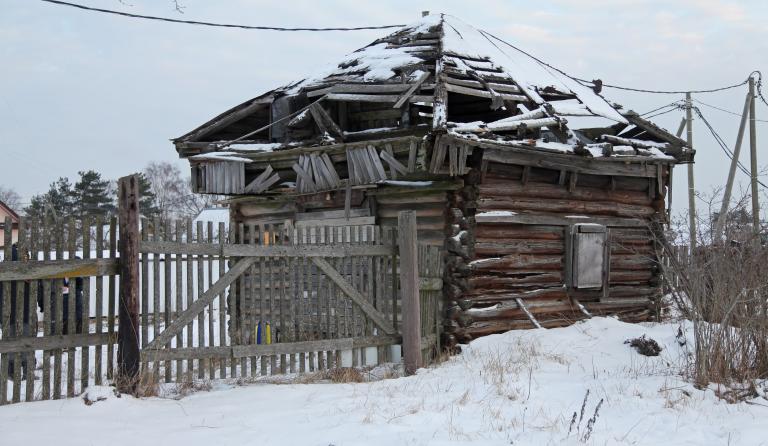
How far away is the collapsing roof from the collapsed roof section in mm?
19

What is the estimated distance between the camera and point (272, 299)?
760 centimetres

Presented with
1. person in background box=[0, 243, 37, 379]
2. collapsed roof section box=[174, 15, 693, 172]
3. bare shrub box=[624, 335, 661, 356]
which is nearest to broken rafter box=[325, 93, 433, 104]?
collapsed roof section box=[174, 15, 693, 172]

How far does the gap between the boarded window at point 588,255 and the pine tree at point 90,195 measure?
45528 mm

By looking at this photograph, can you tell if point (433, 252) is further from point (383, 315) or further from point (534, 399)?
point (534, 399)

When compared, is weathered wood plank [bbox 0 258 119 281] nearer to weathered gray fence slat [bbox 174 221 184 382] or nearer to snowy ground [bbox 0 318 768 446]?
weathered gray fence slat [bbox 174 221 184 382]

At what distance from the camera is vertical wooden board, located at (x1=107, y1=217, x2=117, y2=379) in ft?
20.6

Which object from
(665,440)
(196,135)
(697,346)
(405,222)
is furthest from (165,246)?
(196,135)

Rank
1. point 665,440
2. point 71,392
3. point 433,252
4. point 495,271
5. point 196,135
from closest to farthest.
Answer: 1. point 665,440
2. point 71,392
3. point 433,252
4. point 495,271
5. point 196,135

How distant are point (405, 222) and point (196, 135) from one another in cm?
708

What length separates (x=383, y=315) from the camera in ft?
27.8

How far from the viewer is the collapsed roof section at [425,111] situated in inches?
444

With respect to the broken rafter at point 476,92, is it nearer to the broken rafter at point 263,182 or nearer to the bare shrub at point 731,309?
the broken rafter at point 263,182

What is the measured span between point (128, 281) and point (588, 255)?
8.55 meters

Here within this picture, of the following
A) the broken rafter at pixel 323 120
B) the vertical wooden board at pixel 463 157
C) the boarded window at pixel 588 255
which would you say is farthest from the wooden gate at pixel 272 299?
the boarded window at pixel 588 255
